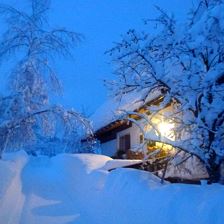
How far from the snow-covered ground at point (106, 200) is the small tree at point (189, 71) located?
109cm

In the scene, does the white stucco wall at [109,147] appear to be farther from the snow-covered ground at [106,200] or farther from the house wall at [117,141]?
the snow-covered ground at [106,200]

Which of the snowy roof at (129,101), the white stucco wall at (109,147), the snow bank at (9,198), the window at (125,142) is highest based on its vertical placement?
the snowy roof at (129,101)

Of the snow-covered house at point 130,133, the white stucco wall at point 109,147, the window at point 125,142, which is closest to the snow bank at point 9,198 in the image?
the snow-covered house at point 130,133

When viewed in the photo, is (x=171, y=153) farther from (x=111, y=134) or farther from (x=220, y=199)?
(x=111, y=134)

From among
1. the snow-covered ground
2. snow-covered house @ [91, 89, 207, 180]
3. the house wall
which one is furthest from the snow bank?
→ the house wall

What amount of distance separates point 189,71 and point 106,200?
153 inches

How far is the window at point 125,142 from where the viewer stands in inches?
794

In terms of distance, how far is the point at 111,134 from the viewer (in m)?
22.8

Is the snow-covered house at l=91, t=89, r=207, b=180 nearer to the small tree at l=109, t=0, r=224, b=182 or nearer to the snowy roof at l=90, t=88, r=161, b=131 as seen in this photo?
the snowy roof at l=90, t=88, r=161, b=131

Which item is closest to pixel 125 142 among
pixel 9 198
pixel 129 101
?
pixel 129 101

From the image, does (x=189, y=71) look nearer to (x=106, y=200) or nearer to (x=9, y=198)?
(x=106, y=200)

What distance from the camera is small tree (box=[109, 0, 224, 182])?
749cm

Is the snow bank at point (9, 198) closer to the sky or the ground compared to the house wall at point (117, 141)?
closer to the ground

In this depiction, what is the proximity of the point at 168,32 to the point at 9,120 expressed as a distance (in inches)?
276
